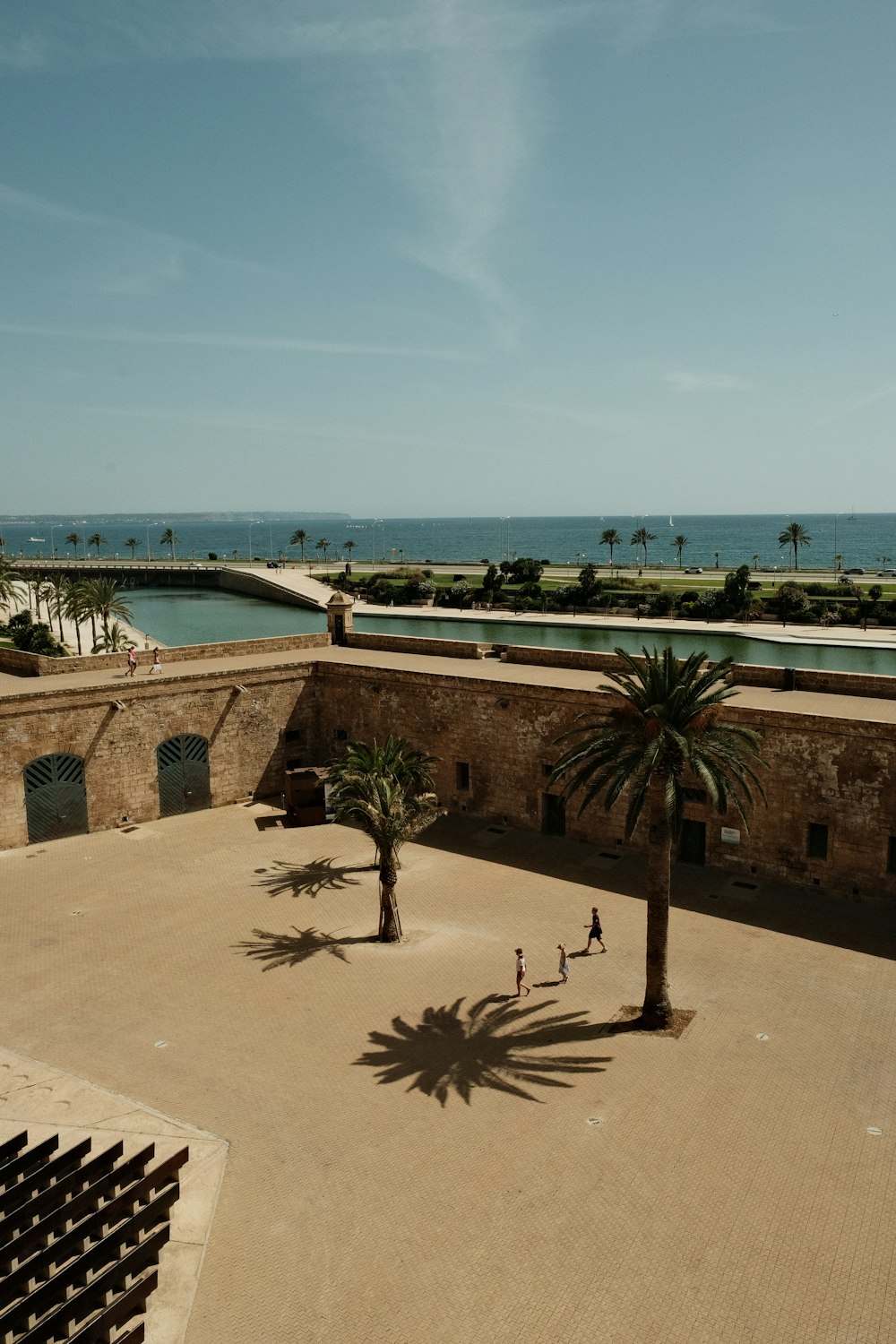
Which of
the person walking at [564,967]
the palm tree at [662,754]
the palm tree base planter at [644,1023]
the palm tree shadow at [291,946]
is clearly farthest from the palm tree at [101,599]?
the palm tree base planter at [644,1023]

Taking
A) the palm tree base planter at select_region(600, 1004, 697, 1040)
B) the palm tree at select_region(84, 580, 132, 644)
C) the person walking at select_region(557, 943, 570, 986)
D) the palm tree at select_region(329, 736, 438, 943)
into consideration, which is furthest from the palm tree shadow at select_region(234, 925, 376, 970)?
the palm tree at select_region(84, 580, 132, 644)

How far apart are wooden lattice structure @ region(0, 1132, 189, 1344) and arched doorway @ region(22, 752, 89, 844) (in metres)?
14.1

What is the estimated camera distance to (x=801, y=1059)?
1396cm

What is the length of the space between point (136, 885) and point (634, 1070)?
12978 mm

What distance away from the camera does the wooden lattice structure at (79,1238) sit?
9039mm

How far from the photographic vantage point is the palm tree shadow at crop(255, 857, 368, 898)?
21250mm

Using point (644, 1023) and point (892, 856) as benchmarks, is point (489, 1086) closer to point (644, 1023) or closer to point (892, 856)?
point (644, 1023)

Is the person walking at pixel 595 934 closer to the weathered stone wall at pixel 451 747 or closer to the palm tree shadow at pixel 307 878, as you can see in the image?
the weathered stone wall at pixel 451 747

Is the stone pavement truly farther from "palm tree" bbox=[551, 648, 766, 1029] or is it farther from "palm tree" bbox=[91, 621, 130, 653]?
"palm tree" bbox=[91, 621, 130, 653]

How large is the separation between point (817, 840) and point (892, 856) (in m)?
1.56

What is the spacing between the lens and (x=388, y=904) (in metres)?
18.2

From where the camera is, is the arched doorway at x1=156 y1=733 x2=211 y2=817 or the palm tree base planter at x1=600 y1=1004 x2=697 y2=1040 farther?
the arched doorway at x1=156 y1=733 x2=211 y2=817

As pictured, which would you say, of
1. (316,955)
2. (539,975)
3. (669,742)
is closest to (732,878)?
(539,975)

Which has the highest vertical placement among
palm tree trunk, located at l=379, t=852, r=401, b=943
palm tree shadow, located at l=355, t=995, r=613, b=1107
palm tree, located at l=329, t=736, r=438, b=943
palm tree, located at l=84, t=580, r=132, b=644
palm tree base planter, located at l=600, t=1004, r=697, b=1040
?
palm tree, located at l=84, t=580, r=132, b=644
